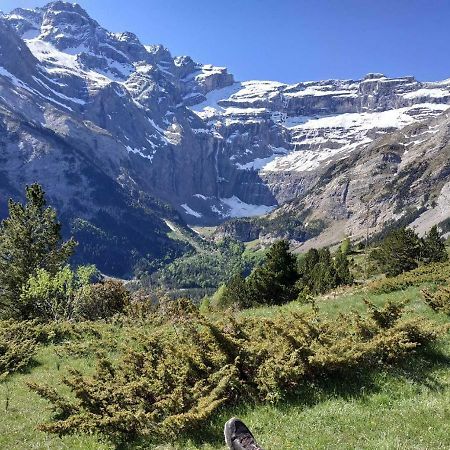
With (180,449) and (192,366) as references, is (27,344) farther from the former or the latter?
(180,449)

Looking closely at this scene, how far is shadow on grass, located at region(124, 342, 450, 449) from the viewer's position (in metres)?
11.9

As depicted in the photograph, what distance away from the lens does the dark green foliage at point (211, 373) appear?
12.4 meters

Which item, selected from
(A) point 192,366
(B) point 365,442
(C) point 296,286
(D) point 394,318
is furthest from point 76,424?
(C) point 296,286

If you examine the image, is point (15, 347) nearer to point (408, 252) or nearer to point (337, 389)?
point (337, 389)

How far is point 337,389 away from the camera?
44.3 ft

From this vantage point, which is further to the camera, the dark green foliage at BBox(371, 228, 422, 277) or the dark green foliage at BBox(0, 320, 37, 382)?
the dark green foliage at BBox(371, 228, 422, 277)

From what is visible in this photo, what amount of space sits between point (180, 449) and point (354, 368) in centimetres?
605

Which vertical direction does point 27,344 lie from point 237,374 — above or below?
below

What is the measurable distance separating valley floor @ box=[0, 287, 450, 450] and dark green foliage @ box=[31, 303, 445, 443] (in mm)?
431

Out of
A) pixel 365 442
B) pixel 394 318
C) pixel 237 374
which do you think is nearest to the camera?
pixel 365 442

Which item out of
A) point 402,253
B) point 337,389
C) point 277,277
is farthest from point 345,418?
point 402,253

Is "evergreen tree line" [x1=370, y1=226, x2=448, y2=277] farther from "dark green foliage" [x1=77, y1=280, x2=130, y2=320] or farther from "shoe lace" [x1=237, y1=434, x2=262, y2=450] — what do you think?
"shoe lace" [x1=237, y1=434, x2=262, y2=450]

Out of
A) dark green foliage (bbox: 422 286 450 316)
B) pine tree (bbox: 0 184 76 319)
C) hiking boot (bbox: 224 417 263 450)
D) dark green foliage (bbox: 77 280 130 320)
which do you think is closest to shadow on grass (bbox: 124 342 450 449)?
hiking boot (bbox: 224 417 263 450)

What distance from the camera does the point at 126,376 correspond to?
49.1ft
